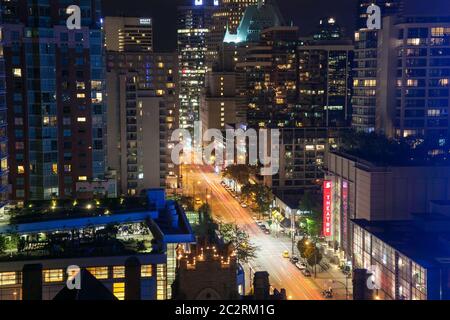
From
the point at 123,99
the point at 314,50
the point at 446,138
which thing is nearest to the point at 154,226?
the point at 123,99

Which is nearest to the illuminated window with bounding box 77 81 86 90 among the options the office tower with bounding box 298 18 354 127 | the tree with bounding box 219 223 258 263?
the tree with bounding box 219 223 258 263

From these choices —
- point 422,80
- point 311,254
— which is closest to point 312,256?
point 311,254

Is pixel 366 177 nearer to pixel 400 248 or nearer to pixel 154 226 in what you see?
pixel 400 248

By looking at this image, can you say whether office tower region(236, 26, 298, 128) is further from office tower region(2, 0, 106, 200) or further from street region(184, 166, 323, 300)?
office tower region(2, 0, 106, 200)

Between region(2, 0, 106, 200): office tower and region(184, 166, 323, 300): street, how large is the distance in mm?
9144

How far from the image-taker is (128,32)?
113m

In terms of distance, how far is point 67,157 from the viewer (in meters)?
33.8

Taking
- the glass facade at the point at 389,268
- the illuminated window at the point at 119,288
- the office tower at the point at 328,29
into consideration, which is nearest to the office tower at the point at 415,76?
the glass facade at the point at 389,268

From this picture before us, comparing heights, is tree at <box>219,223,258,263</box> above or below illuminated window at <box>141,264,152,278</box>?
below

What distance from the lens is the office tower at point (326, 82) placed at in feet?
253

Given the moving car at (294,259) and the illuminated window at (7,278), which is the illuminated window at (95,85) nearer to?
the moving car at (294,259)

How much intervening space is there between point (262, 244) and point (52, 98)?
1281cm

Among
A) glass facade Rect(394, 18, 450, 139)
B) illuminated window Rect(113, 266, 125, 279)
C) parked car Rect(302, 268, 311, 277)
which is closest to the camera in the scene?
illuminated window Rect(113, 266, 125, 279)

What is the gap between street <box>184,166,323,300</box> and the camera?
2858 cm
